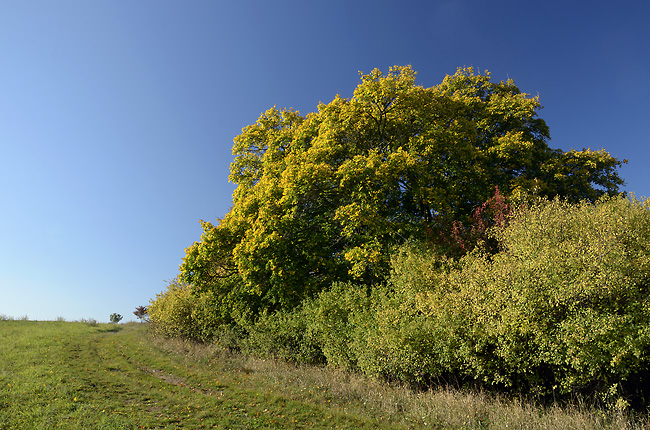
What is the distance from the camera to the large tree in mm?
17719

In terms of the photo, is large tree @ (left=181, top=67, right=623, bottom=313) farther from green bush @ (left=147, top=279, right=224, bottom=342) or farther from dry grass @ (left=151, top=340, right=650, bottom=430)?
dry grass @ (left=151, top=340, right=650, bottom=430)

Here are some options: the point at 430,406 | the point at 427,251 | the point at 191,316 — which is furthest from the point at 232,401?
the point at 191,316

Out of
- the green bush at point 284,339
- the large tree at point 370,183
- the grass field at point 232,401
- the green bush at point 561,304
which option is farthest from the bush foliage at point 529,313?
the large tree at point 370,183

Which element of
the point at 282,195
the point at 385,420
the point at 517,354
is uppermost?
the point at 282,195

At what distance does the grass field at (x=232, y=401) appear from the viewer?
9680mm

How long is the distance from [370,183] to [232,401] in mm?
11371

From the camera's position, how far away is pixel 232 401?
1205 centimetres

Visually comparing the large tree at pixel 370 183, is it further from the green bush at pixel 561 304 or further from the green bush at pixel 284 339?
the green bush at pixel 561 304

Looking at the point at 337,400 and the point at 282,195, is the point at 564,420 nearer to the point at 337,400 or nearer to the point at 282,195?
the point at 337,400

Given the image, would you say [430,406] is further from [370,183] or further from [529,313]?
[370,183]

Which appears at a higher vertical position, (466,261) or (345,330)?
(466,261)

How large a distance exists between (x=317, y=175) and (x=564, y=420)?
1344 cm

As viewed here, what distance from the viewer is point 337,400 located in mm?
12078

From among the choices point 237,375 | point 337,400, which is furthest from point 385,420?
point 237,375
